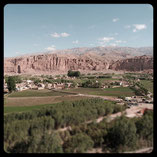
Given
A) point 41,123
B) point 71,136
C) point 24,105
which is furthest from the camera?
point 24,105

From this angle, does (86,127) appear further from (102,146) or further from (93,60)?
(93,60)

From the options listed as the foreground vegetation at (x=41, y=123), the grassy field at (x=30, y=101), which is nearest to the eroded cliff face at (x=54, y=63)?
the grassy field at (x=30, y=101)

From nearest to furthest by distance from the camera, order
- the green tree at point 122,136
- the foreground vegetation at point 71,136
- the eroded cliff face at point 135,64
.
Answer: the foreground vegetation at point 71,136 < the green tree at point 122,136 < the eroded cliff face at point 135,64

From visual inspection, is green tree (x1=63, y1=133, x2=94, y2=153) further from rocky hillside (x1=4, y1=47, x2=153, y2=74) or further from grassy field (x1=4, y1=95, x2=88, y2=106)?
rocky hillside (x1=4, y1=47, x2=153, y2=74)

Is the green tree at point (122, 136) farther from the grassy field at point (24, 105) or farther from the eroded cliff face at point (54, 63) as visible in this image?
the eroded cliff face at point (54, 63)

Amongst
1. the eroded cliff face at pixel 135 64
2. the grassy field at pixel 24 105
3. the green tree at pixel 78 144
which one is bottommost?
the green tree at pixel 78 144

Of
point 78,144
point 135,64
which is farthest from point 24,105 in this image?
point 135,64

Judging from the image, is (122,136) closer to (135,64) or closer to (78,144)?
(78,144)

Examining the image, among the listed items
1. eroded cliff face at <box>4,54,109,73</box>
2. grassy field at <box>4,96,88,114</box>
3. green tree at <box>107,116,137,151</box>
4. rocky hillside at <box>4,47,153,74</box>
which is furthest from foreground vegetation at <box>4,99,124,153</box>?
eroded cliff face at <box>4,54,109,73</box>
